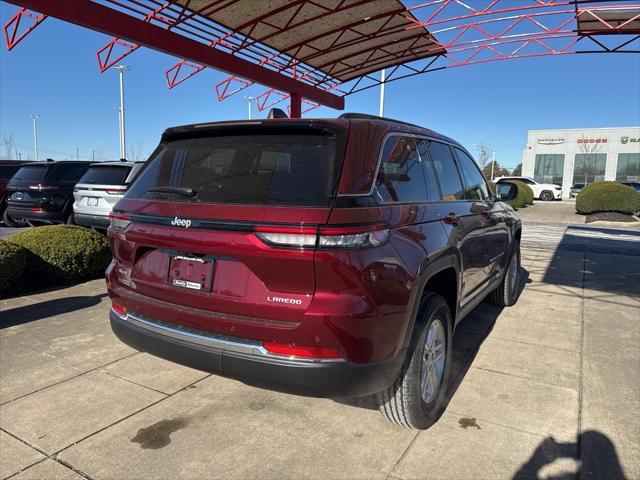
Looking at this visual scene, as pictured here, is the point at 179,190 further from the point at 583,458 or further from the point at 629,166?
the point at 629,166

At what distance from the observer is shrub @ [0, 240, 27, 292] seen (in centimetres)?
523

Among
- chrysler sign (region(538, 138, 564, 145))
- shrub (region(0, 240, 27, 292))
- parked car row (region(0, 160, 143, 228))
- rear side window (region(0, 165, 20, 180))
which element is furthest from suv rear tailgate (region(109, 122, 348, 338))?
chrysler sign (region(538, 138, 564, 145))

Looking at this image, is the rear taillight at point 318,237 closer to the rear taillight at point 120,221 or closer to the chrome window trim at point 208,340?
the chrome window trim at point 208,340

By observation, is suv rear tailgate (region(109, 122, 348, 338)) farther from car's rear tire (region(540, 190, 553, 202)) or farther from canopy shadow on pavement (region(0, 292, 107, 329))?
car's rear tire (region(540, 190, 553, 202))

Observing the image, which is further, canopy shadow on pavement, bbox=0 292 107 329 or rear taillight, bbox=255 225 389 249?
canopy shadow on pavement, bbox=0 292 107 329

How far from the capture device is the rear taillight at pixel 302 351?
2.15 meters

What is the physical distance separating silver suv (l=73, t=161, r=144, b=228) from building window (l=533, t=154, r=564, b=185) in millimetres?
62286

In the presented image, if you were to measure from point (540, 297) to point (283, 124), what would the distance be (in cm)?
516

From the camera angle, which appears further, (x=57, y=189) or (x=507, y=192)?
(x=57, y=189)

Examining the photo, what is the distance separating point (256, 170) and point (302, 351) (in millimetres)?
966

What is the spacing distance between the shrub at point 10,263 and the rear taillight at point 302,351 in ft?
14.7

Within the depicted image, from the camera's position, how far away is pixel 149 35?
9.52m

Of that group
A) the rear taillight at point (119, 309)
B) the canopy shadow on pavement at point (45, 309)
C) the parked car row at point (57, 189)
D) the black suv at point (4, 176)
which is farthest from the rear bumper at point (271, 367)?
A: the black suv at point (4, 176)

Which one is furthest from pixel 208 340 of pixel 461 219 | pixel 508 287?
pixel 508 287
